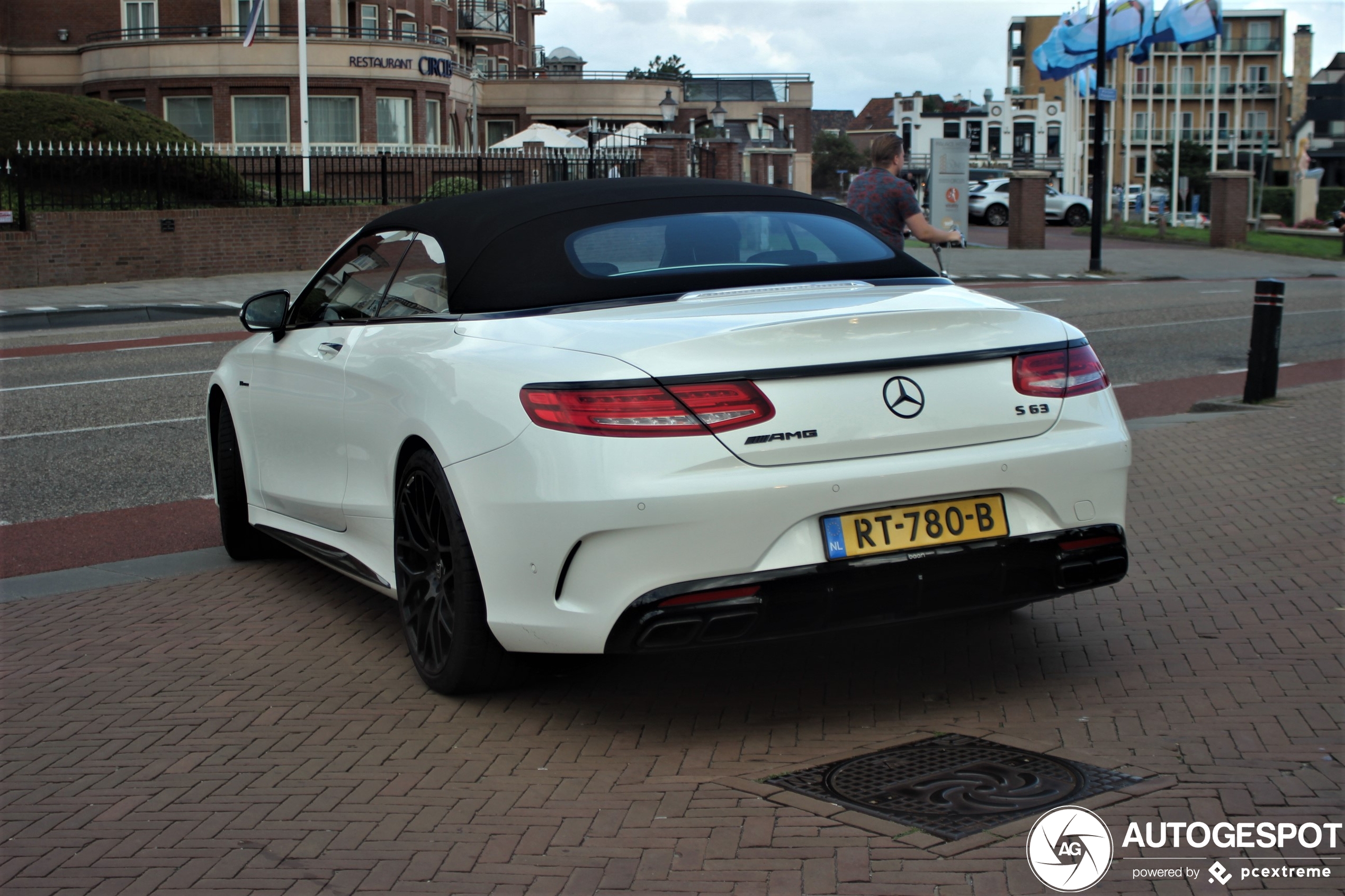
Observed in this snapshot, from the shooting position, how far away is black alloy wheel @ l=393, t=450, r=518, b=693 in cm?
405

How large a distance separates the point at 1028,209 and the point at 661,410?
33.1 m

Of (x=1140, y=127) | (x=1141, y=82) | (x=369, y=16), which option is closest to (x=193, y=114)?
(x=369, y=16)

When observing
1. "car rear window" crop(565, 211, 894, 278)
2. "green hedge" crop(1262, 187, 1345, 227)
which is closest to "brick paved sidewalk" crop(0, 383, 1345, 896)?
"car rear window" crop(565, 211, 894, 278)

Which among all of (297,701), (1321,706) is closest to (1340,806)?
(1321,706)

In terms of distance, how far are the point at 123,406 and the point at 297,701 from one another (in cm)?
738

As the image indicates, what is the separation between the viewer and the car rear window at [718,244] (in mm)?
4539

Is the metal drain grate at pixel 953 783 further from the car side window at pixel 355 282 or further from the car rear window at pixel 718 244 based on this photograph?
the car side window at pixel 355 282

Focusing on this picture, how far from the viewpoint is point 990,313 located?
4.11m

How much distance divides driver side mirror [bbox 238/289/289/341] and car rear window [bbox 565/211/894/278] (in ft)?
5.38

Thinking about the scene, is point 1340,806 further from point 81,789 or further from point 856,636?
point 81,789

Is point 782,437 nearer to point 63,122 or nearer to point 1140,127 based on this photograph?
point 63,122

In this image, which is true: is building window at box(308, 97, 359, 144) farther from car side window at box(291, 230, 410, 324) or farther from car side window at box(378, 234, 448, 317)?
car side window at box(378, 234, 448, 317)

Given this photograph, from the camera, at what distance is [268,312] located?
18.7ft

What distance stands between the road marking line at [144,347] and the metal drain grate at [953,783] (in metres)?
13.4
